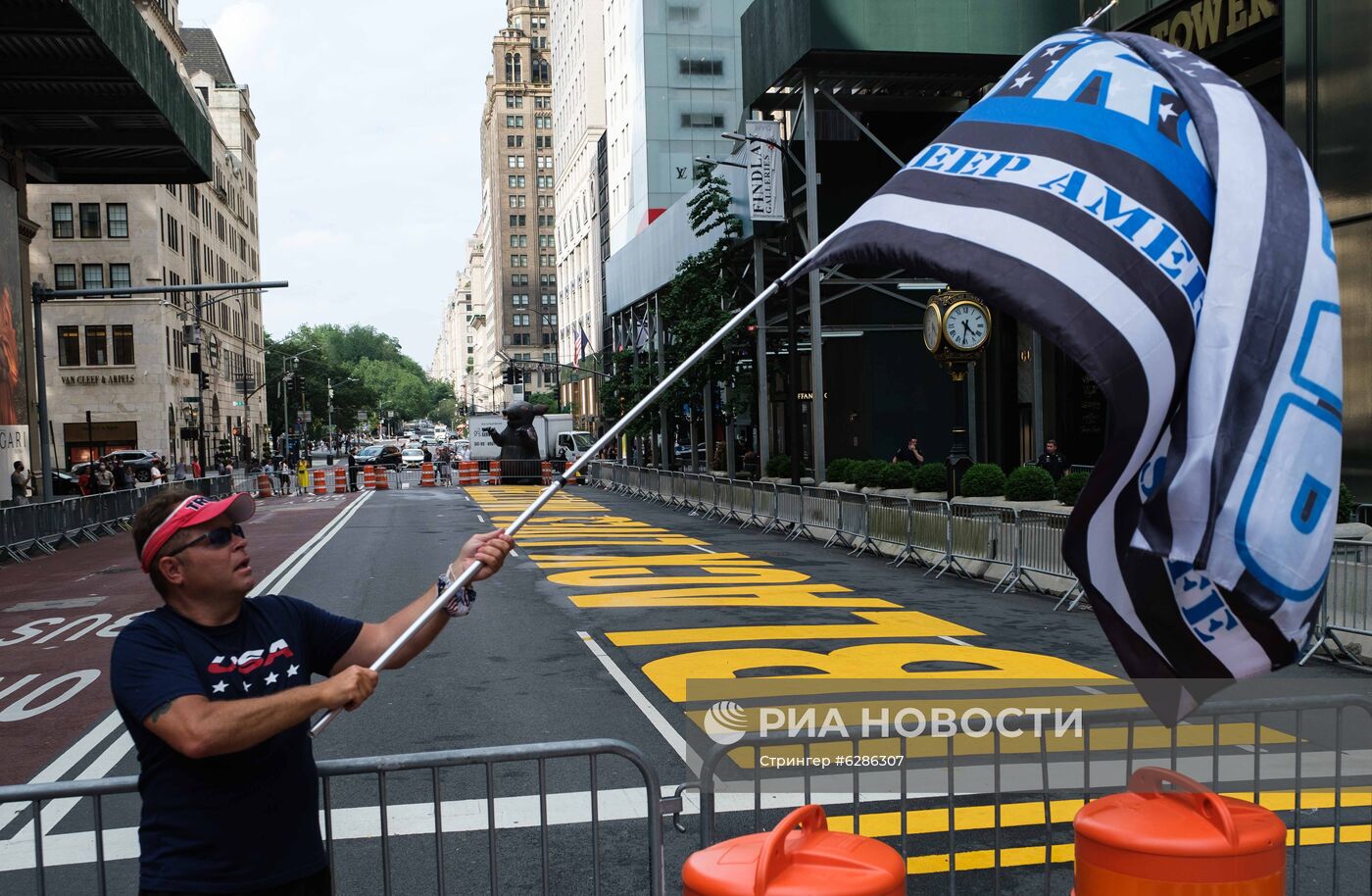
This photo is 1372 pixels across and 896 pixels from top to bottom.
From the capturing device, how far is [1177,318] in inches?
128

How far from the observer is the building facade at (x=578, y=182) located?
298 ft

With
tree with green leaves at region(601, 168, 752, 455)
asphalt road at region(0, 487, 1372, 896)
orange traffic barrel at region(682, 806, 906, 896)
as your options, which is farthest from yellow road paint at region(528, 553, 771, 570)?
orange traffic barrel at region(682, 806, 906, 896)

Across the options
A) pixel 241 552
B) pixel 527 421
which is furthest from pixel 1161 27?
pixel 527 421

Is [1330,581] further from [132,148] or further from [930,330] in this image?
[132,148]

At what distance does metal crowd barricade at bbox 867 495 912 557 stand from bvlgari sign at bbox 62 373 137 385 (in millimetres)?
54809

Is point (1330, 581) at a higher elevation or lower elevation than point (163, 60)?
lower

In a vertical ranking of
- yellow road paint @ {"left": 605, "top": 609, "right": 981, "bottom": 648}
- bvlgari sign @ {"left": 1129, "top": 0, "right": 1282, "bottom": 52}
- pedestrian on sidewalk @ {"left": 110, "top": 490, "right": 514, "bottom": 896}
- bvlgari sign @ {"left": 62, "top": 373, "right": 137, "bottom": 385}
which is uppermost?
bvlgari sign @ {"left": 1129, "top": 0, "right": 1282, "bottom": 52}

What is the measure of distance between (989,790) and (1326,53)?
50.0ft

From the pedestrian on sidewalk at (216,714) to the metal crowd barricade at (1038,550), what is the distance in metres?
12.9

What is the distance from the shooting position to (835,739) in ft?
14.9

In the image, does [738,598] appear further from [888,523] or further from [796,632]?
[888,523]

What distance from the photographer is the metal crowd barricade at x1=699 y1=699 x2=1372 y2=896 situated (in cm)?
576

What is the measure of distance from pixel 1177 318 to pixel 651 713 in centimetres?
659

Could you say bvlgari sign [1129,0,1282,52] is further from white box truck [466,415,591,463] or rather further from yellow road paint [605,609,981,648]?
white box truck [466,415,591,463]
